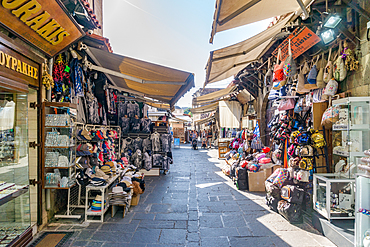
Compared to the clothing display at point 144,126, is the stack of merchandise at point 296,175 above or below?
below

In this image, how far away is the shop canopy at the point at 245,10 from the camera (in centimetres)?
295

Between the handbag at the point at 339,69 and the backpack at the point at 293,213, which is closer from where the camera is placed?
the handbag at the point at 339,69

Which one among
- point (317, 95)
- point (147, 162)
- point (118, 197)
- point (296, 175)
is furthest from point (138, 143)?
point (317, 95)

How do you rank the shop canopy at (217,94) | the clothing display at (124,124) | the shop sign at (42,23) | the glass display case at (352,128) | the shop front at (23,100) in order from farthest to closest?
the shop canopy at (217,94), the clothing display at (124,124), the glass display case at (352,128), the shop front at (23,100), the shop sign at (42,23)

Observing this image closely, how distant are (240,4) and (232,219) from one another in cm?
365

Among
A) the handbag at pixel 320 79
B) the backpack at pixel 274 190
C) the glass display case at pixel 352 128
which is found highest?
the handbag at pixel 320 79

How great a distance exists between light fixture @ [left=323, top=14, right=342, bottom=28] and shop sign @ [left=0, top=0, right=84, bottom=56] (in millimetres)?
3907

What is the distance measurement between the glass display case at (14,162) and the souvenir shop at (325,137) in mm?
4295

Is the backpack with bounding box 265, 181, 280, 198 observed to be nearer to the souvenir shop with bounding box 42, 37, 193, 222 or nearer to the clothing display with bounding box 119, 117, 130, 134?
the souvenir shop with bounding box 42, 37, 193, 222

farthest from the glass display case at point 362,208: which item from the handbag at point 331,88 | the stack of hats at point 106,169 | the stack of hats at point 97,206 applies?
the stack of hats at point 106,169

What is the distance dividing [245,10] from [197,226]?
3.57m

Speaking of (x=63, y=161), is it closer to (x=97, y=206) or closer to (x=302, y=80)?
(x=97, y=206)

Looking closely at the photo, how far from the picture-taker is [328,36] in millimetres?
3604

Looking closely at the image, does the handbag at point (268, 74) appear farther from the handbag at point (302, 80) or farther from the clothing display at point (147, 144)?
the clothing display at point (147, 144)
